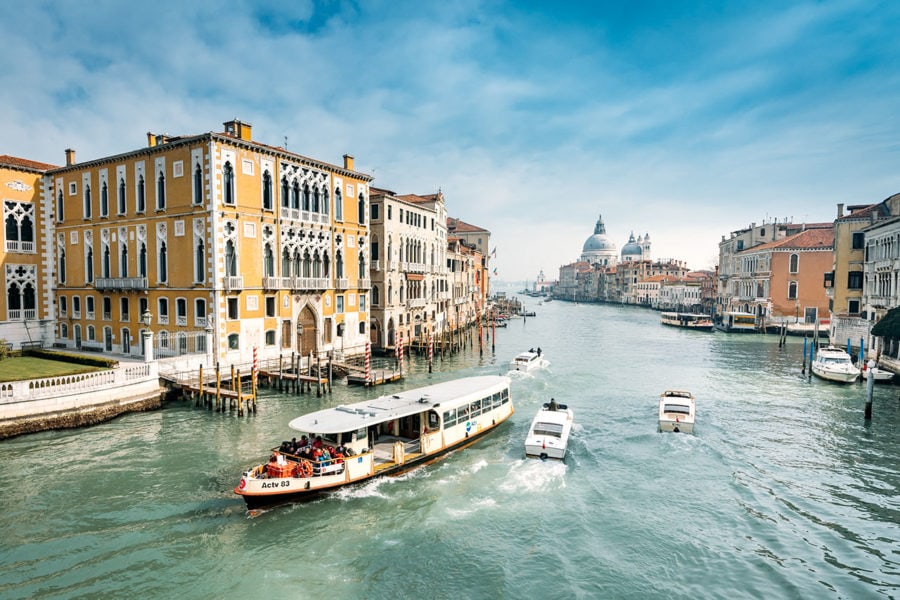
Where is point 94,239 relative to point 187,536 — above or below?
above

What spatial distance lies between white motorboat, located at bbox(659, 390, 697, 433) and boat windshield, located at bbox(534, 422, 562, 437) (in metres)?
5.30

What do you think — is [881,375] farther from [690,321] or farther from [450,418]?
[690,321]

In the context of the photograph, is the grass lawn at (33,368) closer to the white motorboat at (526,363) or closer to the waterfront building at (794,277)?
the white motorboat at (526,363)

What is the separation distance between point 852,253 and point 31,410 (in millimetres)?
57068

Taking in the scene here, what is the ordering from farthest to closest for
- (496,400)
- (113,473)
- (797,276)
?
(797,276) → (496,400) → (113,473)

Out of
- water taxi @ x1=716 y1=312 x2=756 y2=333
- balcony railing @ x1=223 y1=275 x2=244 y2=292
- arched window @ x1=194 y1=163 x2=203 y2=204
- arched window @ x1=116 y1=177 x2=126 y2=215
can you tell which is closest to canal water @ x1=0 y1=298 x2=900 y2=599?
balcony railing @ x1=223 y1=275 x2=244 y2=292

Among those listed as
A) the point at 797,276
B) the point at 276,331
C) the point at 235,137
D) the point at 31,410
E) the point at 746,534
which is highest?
the point at 235,137

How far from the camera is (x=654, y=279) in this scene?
461 ft

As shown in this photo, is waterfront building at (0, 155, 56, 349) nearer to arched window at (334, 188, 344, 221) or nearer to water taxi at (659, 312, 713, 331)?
arched window at (334, 188, 344, 221)

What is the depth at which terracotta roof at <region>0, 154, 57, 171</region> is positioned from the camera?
33.1 m

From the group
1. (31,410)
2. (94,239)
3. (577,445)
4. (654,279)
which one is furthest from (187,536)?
(654,279)

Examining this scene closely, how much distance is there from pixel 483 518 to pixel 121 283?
28104 millimetres

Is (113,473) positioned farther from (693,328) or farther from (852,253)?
(693,328)

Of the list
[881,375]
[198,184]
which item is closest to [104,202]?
[198,184]
